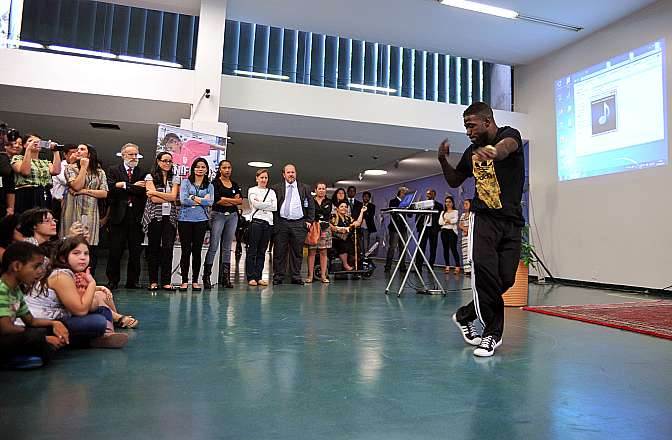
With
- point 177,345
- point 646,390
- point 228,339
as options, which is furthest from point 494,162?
point 177,345

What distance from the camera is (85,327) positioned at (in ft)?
6.69

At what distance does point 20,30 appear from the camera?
5.47 metres

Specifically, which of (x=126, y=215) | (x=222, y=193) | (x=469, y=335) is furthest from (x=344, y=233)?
(x=469, y=335)

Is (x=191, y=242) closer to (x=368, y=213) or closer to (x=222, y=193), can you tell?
(x=222, y=193)

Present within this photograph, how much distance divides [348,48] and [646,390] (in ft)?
20.6

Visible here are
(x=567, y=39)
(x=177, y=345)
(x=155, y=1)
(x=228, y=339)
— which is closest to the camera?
(x=177, y=345)

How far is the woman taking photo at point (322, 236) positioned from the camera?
19.1 ft

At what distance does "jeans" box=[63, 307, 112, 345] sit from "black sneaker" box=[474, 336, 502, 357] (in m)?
1.71

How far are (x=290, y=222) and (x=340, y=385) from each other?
378cm

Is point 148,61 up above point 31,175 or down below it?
above

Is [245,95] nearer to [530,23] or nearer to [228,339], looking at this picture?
[530,23]

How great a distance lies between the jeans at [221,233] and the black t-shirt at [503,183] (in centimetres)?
308

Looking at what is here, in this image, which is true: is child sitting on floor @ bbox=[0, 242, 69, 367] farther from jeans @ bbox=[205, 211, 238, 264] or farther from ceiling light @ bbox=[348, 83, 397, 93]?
ceiling light @ bbox=[348, 83, 397, 93]

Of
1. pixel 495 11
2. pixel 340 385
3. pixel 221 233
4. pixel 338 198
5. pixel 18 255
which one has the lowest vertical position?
pixel 340 385
